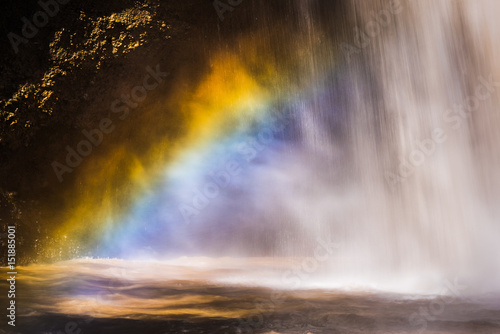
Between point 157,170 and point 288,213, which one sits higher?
point 157,170

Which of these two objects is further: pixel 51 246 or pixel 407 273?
pixel 51 246

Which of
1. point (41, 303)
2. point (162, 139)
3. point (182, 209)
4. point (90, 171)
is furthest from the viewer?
point (182, 209)

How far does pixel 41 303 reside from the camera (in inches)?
152

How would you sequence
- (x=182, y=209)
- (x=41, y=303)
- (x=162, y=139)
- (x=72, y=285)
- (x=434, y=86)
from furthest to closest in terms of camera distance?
(x=182, y=209) < (x=162, y=139) < (x=434, y=86) < (x=72, y=285) < (x=41, y=303)

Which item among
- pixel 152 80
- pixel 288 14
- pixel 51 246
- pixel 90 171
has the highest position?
pixel 288 14

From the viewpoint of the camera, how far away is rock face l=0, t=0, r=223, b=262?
6.12 m

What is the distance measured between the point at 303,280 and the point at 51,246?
4.99 metres

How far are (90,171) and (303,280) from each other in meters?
4.68

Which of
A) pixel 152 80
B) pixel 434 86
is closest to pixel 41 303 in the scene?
pixel 152 80

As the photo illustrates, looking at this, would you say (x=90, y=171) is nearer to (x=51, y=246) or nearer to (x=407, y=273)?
(x=51, y=246)

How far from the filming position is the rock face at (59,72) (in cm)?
612

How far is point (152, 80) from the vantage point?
741 cm

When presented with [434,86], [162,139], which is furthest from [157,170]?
[434,86]

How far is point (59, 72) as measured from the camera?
20.7ft
